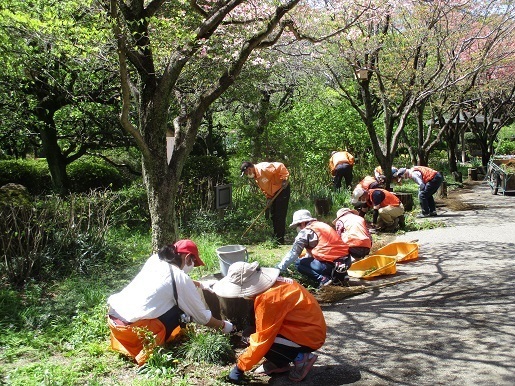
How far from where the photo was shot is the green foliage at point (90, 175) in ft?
48.5

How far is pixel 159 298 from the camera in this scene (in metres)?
4.33

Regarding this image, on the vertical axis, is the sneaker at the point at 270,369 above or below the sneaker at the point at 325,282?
below

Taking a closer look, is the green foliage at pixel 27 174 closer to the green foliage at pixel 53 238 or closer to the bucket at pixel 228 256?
the green foliage at pixel 53 238

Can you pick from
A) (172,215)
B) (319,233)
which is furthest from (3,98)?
(319,233)

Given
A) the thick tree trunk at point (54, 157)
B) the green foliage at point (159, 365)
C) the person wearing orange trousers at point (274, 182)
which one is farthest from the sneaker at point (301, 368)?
the thick tree trunk at point (54, 157)

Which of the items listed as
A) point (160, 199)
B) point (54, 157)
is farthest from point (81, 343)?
point (54, 157)

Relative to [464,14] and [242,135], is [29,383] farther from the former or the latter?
[464,14]

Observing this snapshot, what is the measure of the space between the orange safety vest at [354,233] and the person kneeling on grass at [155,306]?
295 centimetres

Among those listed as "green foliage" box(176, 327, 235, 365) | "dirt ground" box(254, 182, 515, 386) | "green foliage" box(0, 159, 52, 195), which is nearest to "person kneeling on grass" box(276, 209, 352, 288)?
"dirt ground" box(254, 182, 515, 386)

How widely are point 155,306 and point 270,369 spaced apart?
1058mm

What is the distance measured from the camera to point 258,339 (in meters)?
3.88

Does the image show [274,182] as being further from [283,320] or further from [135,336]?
[283,320]

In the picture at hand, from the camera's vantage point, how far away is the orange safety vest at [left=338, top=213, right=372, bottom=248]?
6.92m

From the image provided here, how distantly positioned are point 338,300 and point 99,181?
35.8 ft
